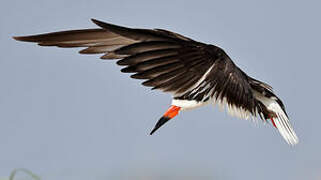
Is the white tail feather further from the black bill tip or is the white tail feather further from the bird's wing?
the bird's wing

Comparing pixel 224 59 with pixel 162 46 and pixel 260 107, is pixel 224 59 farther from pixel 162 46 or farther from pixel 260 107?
pixel 260 107

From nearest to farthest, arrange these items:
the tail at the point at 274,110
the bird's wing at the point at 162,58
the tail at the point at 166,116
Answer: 1. the bird's wing at the point at 162,58
2. the tail at the point at 166,116
3. the tail at the point at 274,110

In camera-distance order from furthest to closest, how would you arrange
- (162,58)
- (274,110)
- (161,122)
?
(274,110) < (161,122) < (162,58)

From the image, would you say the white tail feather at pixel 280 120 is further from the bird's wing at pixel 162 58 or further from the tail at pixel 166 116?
the bird's wing at pixel 162 58

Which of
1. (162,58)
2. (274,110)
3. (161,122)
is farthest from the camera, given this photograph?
(274,110)

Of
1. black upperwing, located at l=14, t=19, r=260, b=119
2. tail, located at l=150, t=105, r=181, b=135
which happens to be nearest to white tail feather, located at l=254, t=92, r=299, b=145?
black upperwing, located at l=14, t=19, r=260, b=119

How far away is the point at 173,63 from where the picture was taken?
2.34 meters

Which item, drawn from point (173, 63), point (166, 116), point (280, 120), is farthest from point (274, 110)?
point (173, 63)

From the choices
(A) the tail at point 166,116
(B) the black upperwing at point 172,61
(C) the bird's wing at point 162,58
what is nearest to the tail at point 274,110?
(B) the black upperwing at point 172,61

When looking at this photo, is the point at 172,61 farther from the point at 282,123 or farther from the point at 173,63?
the point at 282,123

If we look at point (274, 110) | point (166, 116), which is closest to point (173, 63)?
point (166, 116)

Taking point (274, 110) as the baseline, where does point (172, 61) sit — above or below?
above

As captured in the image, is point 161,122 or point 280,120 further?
point 280,120

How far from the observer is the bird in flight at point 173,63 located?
7.36 feet
